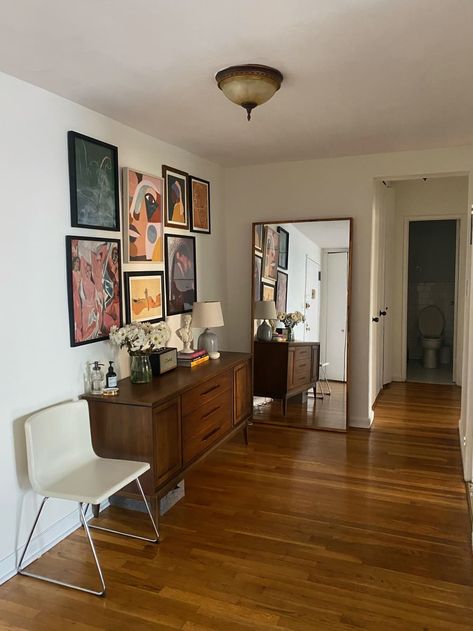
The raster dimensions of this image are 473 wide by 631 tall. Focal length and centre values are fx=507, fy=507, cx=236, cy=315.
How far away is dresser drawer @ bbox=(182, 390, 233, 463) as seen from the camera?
127 inches

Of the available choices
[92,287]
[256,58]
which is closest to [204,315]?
[92,287]

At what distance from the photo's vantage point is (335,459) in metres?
3.97

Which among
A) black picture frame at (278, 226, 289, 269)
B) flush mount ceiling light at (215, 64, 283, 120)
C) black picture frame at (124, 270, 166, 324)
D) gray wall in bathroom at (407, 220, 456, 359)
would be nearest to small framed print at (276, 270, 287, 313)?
black picture frame at (278, 226, 289, 269)

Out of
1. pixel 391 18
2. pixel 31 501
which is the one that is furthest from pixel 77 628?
pixel 391 18

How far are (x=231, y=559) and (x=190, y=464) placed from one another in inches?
29.3

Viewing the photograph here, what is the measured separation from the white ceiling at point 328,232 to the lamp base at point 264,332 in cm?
90

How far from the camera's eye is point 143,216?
355cm

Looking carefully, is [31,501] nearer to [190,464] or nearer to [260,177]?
[190,464]

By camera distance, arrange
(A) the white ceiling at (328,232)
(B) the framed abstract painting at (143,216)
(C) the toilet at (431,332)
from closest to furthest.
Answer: (B) the framed abstract painting at (143,216)
(A) the white ceiling at (328,232)
(C) the toilet at (431,332)

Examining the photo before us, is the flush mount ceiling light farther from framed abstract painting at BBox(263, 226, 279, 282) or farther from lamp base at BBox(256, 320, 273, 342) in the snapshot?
lamp base at BBox(256, 320, 273, 342)

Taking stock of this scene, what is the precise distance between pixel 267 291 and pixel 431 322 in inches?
164

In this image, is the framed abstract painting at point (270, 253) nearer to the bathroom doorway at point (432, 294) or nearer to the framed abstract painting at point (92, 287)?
the framed abstract painting at point (92, 287)

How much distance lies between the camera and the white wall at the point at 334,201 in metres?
4.36

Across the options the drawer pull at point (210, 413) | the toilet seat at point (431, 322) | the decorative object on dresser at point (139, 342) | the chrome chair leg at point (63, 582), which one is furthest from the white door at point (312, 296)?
the toilet seat at point (431, 322)
